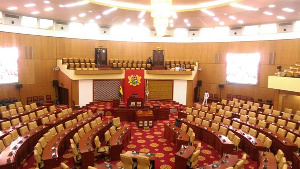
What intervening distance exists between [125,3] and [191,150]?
900cm

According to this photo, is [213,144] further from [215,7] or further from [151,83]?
[151,83]

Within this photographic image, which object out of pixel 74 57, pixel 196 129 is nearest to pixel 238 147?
pixel 196 129

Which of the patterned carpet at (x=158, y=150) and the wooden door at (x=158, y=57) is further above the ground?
the wooden door at (x=158, y=57)

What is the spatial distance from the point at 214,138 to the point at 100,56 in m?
12.3

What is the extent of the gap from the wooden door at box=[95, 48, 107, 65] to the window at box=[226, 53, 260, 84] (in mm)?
10180

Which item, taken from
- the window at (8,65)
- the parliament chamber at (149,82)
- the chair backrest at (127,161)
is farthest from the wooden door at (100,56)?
the chair backrest at (127,161)

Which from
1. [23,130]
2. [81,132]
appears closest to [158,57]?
[81,132]

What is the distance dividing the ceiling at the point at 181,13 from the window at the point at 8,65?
8.31 feet

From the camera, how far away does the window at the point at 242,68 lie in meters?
17.5

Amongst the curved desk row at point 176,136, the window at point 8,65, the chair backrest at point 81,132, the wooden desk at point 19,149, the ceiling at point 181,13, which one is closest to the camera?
the wooden desk at point 19,149

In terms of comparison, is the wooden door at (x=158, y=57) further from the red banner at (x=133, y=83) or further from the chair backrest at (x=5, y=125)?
the chair backrest at (x=5, y=125)

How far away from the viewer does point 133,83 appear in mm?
17578

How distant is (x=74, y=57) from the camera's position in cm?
1806

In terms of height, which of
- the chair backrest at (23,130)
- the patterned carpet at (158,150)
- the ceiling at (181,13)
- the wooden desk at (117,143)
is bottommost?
the patterned carpet at (158,150)
